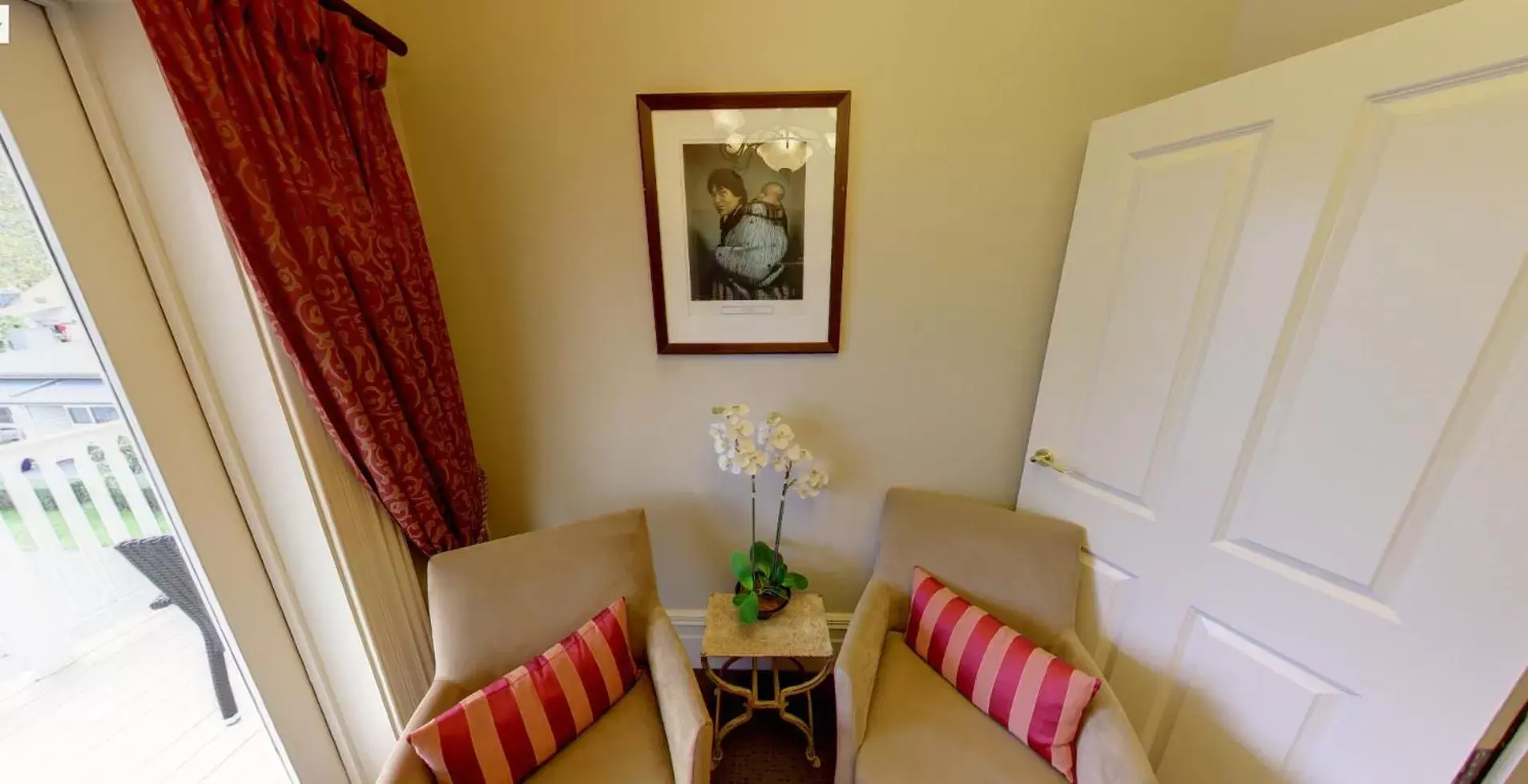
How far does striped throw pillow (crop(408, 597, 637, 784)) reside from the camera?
3.09 feet

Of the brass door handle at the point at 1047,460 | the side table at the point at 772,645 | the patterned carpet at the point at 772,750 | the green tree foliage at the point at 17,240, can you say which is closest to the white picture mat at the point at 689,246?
the brass door handle at the point at 1047,460

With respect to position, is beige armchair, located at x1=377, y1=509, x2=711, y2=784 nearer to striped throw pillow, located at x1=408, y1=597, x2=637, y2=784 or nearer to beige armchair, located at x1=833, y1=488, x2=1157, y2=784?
striped throw pillow, located at x1=408, y1=597, x2=637, y2=784

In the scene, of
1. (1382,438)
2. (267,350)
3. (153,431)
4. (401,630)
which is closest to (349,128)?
(267,350)

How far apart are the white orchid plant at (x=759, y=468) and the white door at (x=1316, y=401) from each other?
78cm

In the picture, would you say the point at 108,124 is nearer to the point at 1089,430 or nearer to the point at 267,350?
the point at 267,350

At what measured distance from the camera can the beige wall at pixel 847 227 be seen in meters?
1.18

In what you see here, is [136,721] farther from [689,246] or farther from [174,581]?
[689,246]

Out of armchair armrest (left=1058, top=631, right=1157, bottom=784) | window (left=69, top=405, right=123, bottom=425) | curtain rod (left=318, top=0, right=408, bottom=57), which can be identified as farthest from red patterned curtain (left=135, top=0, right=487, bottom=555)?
armchair armrest (left=1058, top=631, right=1157, bottom=784)

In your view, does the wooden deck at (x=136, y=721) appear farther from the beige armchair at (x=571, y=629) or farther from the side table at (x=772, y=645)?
the side table at (x=772, y=645)

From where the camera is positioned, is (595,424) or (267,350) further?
(595,424)

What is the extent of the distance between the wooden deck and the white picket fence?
4 centimetres

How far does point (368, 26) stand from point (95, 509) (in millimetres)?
1077

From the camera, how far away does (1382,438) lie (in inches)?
31.7

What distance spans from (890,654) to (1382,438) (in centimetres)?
108
